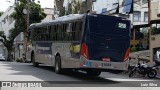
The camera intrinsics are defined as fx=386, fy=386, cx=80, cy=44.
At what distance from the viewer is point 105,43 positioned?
18156 millimetres

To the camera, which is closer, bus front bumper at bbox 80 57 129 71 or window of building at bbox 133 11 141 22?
bus front bumper at bbox 80 57 129 71

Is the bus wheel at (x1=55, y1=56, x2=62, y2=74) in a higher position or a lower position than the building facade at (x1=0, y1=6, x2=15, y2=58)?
lower

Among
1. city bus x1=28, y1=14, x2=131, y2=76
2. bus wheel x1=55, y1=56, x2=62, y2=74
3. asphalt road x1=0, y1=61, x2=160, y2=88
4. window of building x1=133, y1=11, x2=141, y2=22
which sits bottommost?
asphalt road x1=0, y1=61, x2=160, y2=88

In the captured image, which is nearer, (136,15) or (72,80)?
(72,80)

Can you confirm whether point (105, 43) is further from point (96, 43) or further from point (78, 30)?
point (78, 30)

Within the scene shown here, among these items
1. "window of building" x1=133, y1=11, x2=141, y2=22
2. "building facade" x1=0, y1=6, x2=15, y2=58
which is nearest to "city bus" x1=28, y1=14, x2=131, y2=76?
"window of building" x1=133, y1=11, x2=141, y2=22

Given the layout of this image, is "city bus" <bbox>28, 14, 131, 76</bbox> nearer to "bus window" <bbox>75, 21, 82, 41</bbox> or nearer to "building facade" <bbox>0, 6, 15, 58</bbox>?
"bus window" <bbox>75, 21, 82, 41</bbox>

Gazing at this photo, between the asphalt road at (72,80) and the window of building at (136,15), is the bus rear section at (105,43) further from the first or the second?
the window of building at (136,15)

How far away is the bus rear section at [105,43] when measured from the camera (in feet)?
58.8

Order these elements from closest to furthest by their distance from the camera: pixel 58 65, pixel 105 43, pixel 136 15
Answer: pixel 105 43
pixel 58 65
pixel 136 15

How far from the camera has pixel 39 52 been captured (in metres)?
25.3

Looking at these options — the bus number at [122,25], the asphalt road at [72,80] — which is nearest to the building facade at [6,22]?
the asphalt road at [72,80]

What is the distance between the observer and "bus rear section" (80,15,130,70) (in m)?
17.9

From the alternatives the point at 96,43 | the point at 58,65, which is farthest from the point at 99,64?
the point at 58,65
